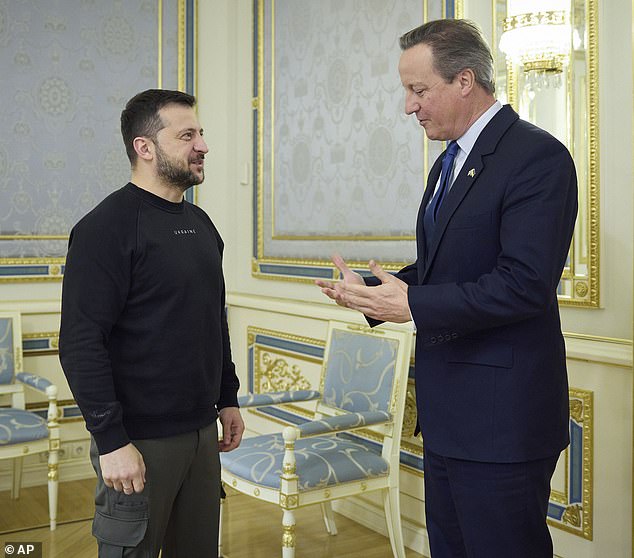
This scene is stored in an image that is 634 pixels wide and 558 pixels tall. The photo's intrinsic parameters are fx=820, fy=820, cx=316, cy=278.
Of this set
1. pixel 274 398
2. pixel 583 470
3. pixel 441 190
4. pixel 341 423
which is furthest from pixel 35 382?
pixel 441 190

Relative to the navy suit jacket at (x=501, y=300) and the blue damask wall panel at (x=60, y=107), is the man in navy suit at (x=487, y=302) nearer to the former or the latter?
the navy suit jacket at (x=501, y=300)

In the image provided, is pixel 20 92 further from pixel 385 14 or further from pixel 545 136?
pixel 545 136

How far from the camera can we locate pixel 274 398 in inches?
130

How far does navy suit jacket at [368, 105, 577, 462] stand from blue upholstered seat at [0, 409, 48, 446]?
2.22m

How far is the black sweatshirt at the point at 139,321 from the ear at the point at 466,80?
72 centimetres

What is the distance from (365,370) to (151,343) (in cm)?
150

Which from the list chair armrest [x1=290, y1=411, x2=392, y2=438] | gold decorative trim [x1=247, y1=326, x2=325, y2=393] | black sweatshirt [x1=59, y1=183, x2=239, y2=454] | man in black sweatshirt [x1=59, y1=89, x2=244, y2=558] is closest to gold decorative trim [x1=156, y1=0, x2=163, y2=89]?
gold decorative trim [x1=247, y1=326, x2=325, y2=393]

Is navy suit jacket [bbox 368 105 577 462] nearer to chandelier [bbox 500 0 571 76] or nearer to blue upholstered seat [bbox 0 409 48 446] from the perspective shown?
chandelier [bbox 500 0 571 76]

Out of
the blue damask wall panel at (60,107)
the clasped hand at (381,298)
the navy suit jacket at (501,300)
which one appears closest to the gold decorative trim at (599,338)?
the navy suit jacket at (501,300)

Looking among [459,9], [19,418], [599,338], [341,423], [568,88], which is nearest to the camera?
[599,338]

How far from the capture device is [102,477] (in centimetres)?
184

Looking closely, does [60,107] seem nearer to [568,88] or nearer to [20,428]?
[20,428]

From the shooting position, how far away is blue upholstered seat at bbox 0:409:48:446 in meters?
3.39

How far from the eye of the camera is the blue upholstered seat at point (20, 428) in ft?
11.1
